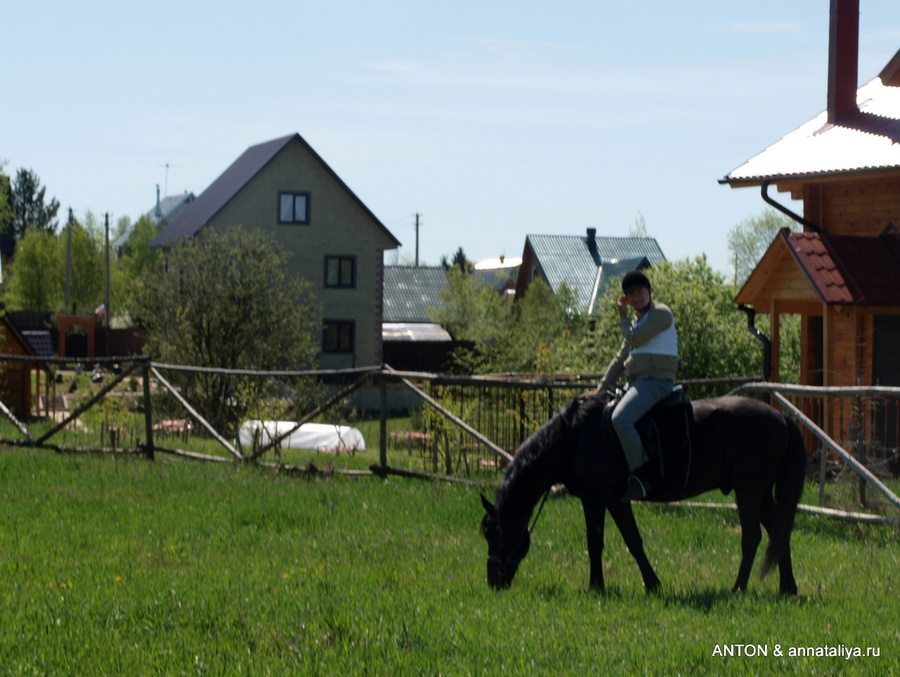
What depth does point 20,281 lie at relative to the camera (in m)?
78.6

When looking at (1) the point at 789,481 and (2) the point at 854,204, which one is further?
(2) the point at 854,204

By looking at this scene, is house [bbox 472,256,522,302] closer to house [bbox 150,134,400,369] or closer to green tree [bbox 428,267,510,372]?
green tree [bbox 428,267,510,372]

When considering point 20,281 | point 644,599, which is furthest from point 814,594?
point 20,281

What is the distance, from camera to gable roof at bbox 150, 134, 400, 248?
1935 inches

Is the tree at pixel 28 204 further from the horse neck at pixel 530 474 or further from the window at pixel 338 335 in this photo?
the horse neck at pixel 530 474

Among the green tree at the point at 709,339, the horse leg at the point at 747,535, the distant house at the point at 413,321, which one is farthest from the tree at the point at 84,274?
the horse leg at the point at 747,535

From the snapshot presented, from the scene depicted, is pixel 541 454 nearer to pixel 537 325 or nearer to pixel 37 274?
pixel 537 325

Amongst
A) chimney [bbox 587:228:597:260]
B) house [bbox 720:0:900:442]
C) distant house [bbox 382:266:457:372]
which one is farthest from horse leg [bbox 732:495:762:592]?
chimney [bbox 587:228:597:260]

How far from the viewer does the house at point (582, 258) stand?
64.4m

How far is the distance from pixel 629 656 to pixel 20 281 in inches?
3187

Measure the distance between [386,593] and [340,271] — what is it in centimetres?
4492

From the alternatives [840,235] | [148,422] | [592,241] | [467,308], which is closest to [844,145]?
[840,235]

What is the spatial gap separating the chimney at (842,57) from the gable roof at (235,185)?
110 ft

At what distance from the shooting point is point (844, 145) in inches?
707
